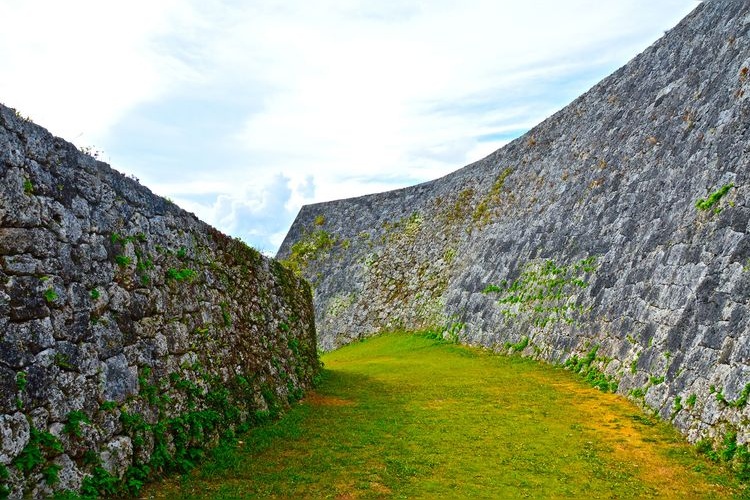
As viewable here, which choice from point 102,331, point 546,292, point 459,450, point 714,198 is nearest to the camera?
point 102,331

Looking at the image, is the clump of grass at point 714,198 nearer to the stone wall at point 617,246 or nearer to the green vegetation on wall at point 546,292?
the stone wall at point 617,246

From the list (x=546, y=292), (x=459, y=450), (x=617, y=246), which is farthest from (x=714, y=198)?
(x=459, y=450)

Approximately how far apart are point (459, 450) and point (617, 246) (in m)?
11.3

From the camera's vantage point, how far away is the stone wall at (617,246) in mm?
13367

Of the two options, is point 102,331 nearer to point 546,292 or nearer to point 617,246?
point 617,246

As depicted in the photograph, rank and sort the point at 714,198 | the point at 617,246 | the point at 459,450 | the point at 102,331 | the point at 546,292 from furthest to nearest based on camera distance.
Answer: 1. the point at 546,292
2. the point at 617,246
3. the point at 714,198
4. the point at 459,450
5. the point at 102,331

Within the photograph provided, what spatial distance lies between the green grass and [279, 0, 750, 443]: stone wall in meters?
1.14

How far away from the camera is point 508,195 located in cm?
3158

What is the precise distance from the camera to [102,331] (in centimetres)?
866

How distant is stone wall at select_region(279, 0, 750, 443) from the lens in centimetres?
1337

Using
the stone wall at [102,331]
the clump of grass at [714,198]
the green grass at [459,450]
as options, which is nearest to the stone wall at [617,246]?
the clump of grass at [714,198]

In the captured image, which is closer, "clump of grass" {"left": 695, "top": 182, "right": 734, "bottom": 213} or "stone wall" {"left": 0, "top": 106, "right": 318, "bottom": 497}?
"stone wall" {"left": 0, "top": 106, "right": 318, "bottom": 497}

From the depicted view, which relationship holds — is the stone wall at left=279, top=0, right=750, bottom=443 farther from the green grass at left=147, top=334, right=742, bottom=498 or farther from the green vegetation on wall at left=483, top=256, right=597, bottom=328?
the green grass at left=147, top=334, right=742, bottom=498

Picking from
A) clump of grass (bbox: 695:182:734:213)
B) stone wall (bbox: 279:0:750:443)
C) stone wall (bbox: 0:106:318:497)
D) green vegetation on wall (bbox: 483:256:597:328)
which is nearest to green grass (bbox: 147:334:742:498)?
stone wall (bbox: 0:106:318:497)
